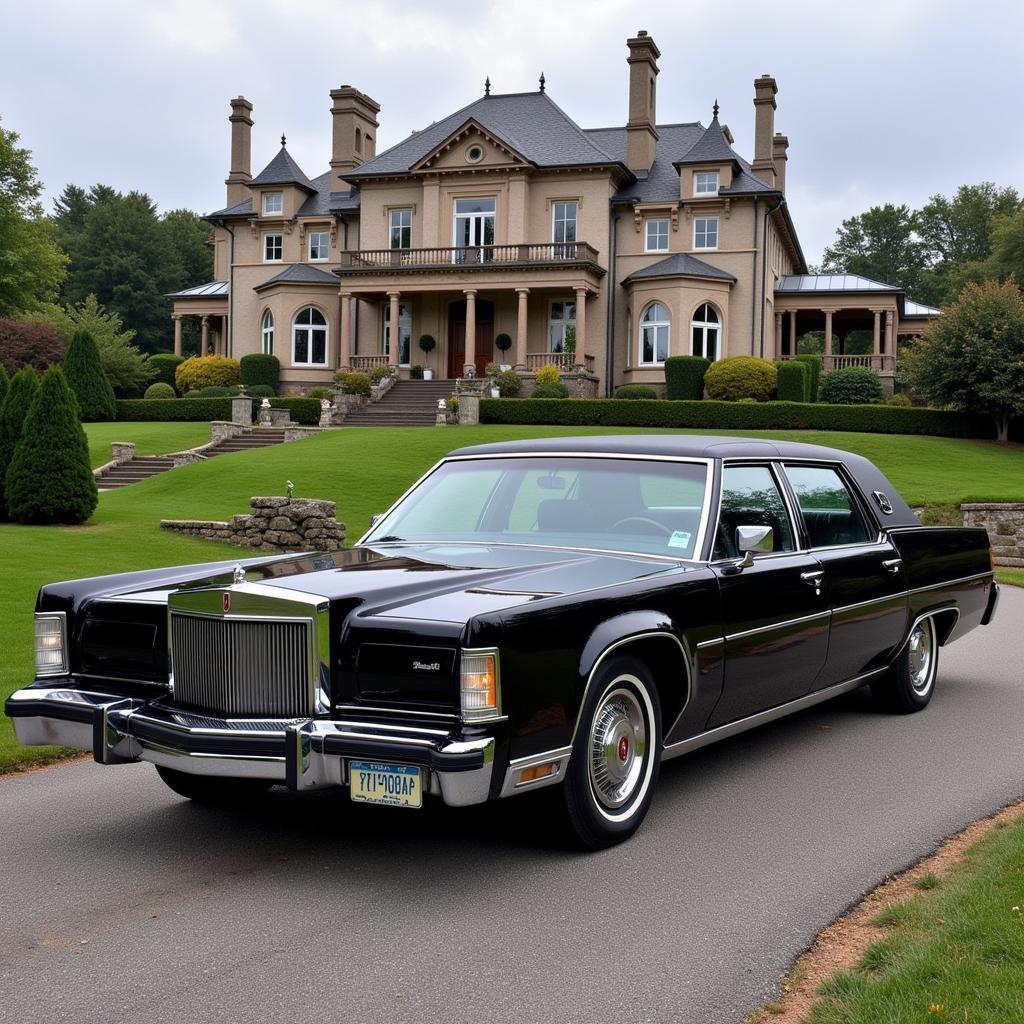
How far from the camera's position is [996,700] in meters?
8.55

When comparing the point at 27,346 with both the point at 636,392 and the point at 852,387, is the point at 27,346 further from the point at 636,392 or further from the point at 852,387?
the point at 852,387

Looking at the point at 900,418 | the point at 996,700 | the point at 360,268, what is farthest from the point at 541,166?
the point at 996,700

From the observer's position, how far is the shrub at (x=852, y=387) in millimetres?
41094

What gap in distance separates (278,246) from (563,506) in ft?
154

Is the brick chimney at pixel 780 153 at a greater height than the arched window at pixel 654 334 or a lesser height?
greater

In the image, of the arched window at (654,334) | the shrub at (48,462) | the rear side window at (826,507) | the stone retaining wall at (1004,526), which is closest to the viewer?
the rear side window at (826,507)

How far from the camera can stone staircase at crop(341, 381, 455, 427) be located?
40.0 meters

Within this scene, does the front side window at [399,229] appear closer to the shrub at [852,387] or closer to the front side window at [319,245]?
the front side window at [319,245]

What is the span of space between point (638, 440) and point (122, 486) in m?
24.0

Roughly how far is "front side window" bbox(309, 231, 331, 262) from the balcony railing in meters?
4.27

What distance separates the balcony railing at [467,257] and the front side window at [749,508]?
121 ft

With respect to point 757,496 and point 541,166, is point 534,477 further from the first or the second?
point 541,166

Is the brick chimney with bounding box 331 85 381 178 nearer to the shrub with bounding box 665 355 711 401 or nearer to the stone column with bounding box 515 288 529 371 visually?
the stone column with bounding box 515 288 529 371

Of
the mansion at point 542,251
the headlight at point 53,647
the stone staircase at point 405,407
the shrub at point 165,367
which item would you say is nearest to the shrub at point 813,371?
the mansion at point 542,251
